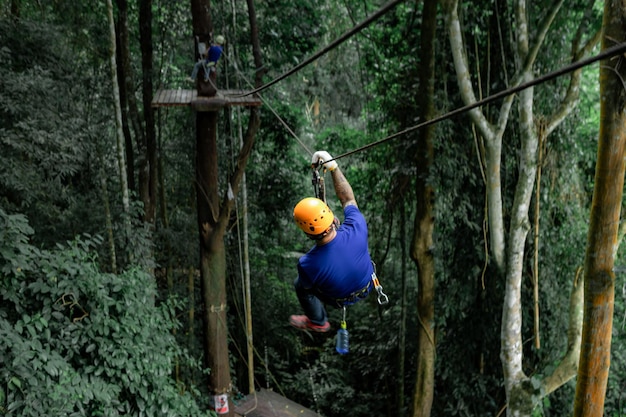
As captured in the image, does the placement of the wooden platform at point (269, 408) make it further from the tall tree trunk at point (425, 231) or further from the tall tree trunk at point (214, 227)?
the tall tree trunk at point (425, 231)

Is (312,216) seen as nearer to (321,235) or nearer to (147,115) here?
(321,235)

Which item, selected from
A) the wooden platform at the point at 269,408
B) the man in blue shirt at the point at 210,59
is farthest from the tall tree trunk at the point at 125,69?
the wooden platform at the point at 269,408

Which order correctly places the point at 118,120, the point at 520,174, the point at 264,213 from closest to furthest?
the point at 520,174
the point at 118,120
the point at 264,213

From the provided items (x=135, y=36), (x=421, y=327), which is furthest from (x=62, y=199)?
(x=421, y=327)

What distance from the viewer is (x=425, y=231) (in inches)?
214

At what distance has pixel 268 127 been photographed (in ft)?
24.7

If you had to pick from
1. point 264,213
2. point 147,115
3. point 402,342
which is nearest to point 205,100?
point 147,115

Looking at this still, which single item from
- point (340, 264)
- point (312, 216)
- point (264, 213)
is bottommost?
point (264, 213)

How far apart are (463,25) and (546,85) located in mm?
1106

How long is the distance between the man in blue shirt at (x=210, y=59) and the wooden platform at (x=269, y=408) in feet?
14.0

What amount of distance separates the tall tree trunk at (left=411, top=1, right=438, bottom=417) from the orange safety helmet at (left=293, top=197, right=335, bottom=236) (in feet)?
9.90

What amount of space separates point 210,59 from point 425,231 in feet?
9.82

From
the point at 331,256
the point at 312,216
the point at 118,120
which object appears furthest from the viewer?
the point at 118,120

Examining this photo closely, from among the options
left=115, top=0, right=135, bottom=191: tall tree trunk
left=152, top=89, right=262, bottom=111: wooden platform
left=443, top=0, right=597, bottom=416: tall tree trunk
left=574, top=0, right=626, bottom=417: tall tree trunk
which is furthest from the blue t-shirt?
left=115, top=0, right=135, bottom=191: tall tree trunk
